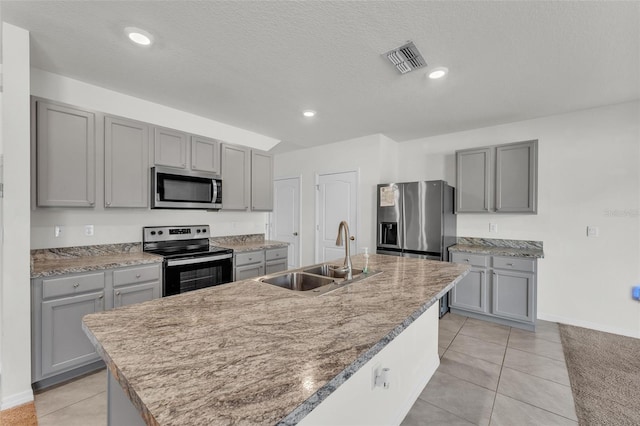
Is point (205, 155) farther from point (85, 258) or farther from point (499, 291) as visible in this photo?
point (499, 291)

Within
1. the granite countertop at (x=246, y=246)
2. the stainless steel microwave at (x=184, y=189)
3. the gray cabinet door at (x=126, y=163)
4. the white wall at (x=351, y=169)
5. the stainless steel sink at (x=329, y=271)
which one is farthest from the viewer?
the white wall at (x=351, y=169)

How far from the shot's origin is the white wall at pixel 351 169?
14.3ft

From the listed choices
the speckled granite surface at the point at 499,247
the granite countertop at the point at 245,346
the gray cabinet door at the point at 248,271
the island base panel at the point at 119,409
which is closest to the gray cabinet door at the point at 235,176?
the gray cabinet door at the point at 248,271

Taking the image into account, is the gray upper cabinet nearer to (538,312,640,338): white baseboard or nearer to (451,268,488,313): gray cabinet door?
(451,268,488,313): gray cabinet door

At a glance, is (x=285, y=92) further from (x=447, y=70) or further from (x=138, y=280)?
(x=138, y=280)

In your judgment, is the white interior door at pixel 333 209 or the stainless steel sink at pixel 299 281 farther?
the white interior door at pixel 333 209

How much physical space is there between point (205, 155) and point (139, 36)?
4.82 feet

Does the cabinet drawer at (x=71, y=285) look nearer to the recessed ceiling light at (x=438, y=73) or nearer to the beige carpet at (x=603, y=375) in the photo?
the recessed ceiling light at (x=438, y=73)

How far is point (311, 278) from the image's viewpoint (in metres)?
1.83

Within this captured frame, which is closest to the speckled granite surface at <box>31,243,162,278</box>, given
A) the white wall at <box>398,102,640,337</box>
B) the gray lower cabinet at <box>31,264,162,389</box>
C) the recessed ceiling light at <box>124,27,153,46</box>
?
the gray lower cabinet at <box>31,264,162,389</box>

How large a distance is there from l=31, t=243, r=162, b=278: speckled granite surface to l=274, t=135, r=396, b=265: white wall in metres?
2.75

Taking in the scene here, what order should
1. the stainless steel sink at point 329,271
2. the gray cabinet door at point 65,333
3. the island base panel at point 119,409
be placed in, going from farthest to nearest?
the gray cabinet door at point 65,333, the stainless steel sink at point 329,271, the island base panel at point 119,409

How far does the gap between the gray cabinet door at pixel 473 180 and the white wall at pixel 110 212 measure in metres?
3.15

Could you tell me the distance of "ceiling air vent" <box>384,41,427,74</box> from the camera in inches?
82.9
